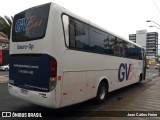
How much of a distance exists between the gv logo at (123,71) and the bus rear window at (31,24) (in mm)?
5347

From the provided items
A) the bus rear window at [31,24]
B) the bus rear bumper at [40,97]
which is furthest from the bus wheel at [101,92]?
the bus rear window at [31,24]

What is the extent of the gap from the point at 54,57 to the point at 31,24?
4.83ft

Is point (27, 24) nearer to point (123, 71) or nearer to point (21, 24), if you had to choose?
point (21, 24)

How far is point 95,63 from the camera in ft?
24.5

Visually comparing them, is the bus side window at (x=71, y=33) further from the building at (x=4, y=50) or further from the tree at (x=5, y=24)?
the building at (x=4, y=50)

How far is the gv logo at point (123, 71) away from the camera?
33.3ft

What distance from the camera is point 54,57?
5488mm

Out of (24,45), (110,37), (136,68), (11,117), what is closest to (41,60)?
(24,45)

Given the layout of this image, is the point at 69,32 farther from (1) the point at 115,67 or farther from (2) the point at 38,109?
(1) the point at 115,67

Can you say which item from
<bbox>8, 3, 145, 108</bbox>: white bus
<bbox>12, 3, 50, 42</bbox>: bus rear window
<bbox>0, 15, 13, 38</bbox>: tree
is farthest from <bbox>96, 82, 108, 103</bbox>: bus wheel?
<bbox>0, 15, 13, 38</bbox>: tree

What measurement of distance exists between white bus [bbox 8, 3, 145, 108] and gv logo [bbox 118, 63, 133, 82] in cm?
233

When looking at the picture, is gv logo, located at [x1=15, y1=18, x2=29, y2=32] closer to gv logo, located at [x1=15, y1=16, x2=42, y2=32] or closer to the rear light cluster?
gv logo, located at [x1=15, y1=16, x2=42, y2=32]

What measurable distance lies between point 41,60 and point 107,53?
3720 mm

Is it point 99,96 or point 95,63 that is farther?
point 99,96
